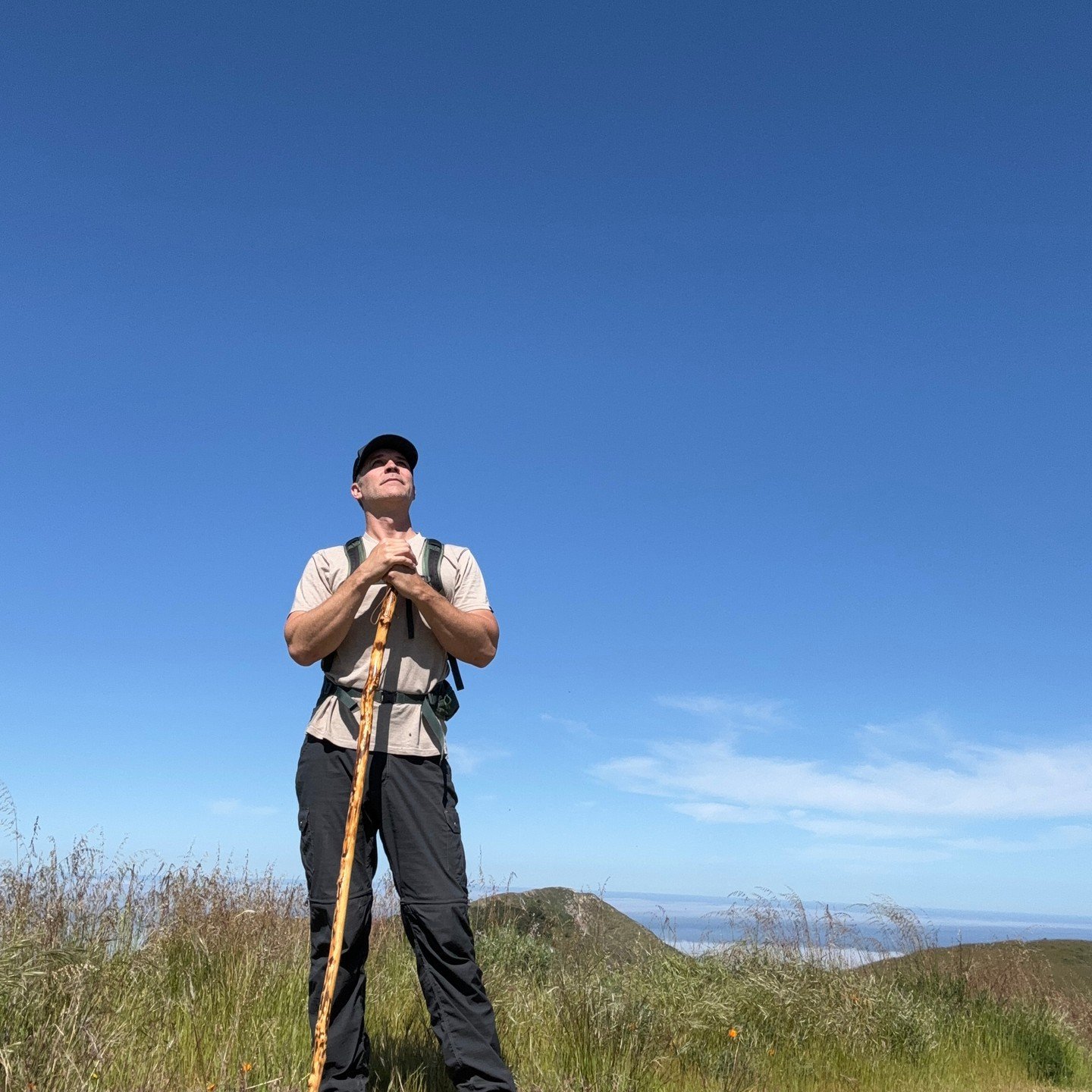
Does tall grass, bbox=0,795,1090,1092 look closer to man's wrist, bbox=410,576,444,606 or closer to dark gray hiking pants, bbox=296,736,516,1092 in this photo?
dark gray hiking pants, bbox=296,736,516,1092

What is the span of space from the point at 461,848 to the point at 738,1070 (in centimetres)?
261

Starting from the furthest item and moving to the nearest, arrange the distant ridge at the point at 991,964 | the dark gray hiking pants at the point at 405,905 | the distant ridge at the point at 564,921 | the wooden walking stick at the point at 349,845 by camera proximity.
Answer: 1. the distant ridge at the point at 564,921
2. the distant ridge at the point at 991,964
3. the dark gray hiking pants at the point at 405,905
4. the wooden walking stick at the point at 349,845

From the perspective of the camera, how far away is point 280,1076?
4.22 m

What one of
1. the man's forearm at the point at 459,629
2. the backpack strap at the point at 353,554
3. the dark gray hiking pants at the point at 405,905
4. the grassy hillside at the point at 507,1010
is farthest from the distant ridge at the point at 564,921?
the backpack strap at the point at 353,554

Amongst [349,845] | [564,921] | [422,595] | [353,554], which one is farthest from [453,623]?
[564,921]

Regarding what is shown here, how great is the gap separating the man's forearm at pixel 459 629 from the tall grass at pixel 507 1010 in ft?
5.56

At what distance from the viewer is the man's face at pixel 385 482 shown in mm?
3949

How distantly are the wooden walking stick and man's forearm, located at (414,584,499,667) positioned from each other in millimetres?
148

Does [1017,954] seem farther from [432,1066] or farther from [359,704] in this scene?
[359,704]

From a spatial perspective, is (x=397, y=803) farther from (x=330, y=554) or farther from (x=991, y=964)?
(x=991, y=964)

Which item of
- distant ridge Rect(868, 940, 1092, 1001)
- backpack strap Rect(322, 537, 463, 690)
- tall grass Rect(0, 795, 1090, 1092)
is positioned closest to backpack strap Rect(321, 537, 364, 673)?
backpack strap Rect(322, 537, 463, 690)

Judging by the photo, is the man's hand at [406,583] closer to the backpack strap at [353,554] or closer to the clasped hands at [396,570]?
the clasped hands at [396,570]

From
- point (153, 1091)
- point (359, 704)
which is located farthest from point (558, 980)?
point (359, 704)

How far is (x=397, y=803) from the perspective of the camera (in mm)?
3566
